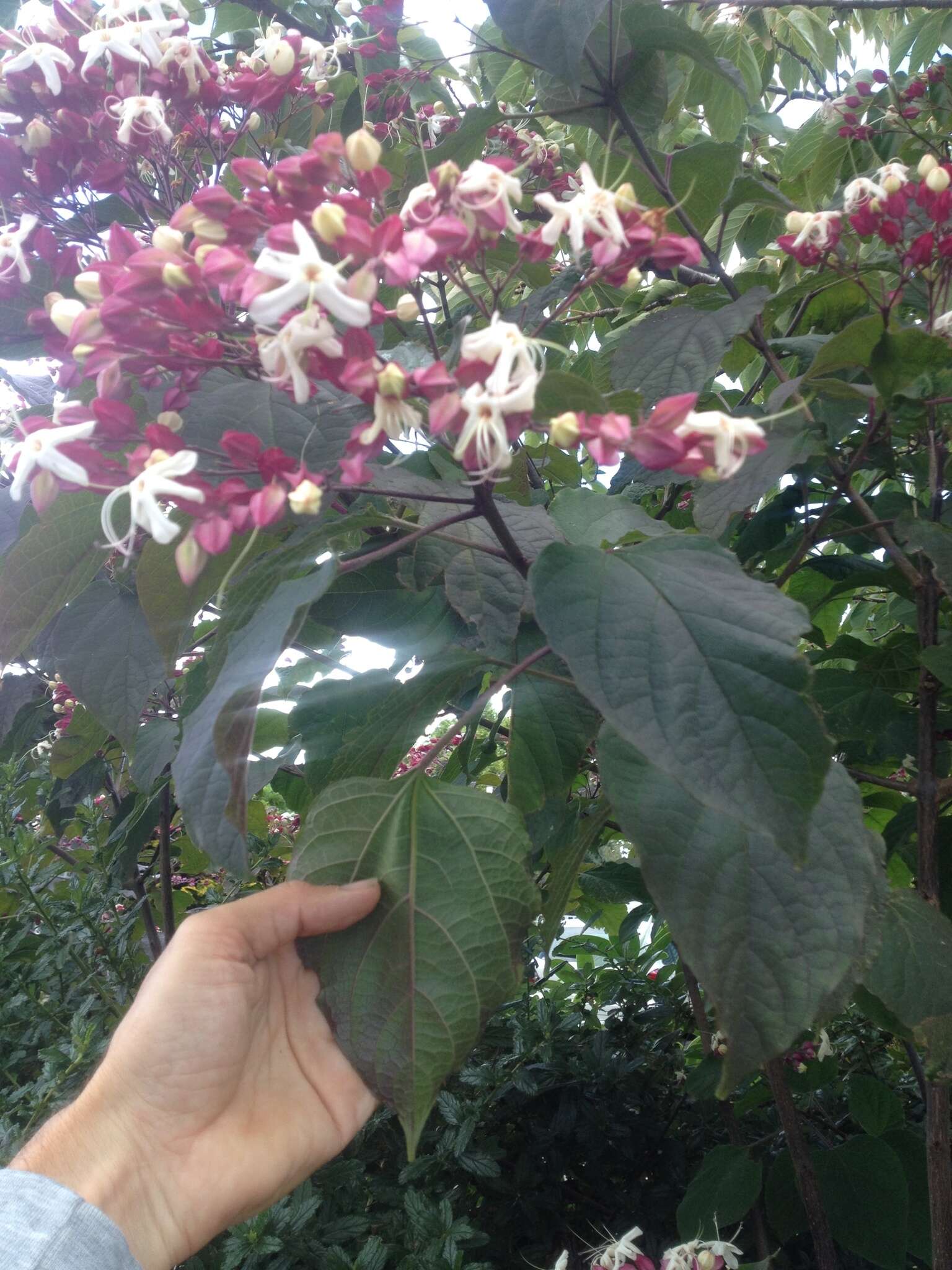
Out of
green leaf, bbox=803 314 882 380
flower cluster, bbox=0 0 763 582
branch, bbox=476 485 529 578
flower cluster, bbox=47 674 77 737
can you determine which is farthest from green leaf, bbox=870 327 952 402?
flower cluster, bbox=47 674 77 737

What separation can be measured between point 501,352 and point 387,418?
0.08 meters

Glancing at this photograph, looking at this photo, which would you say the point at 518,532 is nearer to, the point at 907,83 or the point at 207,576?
the point at 207,576

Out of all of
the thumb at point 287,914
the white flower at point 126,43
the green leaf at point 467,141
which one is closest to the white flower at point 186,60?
the white flower at point 126,43

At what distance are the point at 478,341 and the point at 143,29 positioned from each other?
0.58 metres

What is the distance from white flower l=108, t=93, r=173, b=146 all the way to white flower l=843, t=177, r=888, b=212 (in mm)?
642

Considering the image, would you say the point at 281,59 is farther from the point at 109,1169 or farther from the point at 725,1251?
the point at 725,1251

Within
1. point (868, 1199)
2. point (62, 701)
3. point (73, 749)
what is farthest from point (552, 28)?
point (868, 1199)

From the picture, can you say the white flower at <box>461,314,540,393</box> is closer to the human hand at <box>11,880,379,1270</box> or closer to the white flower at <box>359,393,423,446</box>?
the white flower at <box>359,393,423,446</box>

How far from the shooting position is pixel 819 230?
0.88m

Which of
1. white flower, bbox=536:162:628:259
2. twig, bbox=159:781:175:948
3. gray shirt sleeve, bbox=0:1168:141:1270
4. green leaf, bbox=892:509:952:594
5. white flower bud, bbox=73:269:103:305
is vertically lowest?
twig, bbox=159:781:175:948

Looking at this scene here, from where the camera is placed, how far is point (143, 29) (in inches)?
33.0

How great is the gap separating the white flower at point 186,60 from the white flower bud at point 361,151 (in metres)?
0.41

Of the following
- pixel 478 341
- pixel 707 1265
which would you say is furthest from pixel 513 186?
pixel 707 1265

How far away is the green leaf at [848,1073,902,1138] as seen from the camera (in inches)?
50.9
